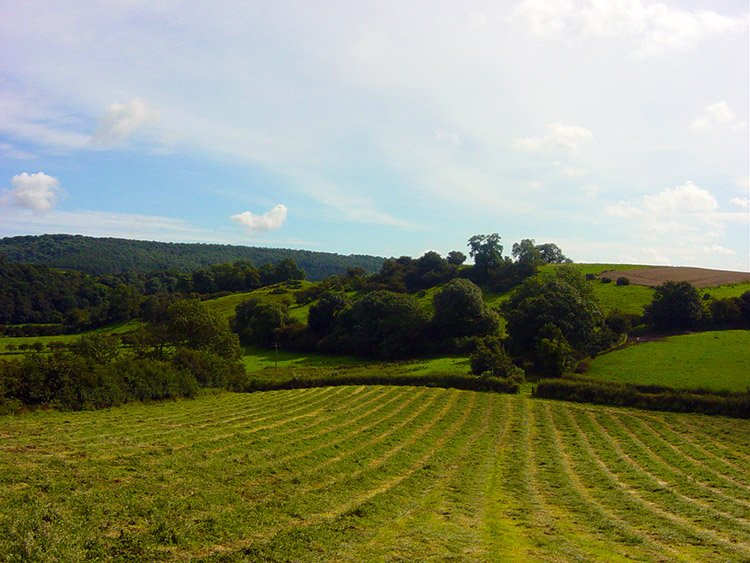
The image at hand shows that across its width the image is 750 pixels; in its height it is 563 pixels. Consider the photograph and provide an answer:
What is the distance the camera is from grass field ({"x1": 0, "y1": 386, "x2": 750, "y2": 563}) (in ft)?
29.2

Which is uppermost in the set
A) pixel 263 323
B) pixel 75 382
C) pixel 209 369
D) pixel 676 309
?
pixel 676 309

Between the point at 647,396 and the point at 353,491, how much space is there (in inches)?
1278

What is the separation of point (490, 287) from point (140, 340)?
68210 millimetres

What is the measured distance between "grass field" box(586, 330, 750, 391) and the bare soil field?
83.4 feet

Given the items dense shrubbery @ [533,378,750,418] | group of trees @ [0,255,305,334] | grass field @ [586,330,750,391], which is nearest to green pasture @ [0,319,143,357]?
group of trees @ [0,255,305,334]

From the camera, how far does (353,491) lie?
13.5 m

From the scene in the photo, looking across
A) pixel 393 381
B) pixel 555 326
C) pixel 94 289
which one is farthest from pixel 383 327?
pixel 94 289

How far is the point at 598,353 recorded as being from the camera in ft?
184

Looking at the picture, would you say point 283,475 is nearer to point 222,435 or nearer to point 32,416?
point 222,435

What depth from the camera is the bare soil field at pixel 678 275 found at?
7675 centimetres

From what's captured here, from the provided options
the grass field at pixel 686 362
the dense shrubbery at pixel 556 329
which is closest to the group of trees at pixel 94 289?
the dense shrubbery at pixel 556 329

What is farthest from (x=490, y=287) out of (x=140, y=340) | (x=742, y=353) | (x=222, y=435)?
(x=222, y=435)

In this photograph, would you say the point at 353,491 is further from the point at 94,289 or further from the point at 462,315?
the point at 94,289

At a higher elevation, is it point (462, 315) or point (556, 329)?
point (462, 315)
